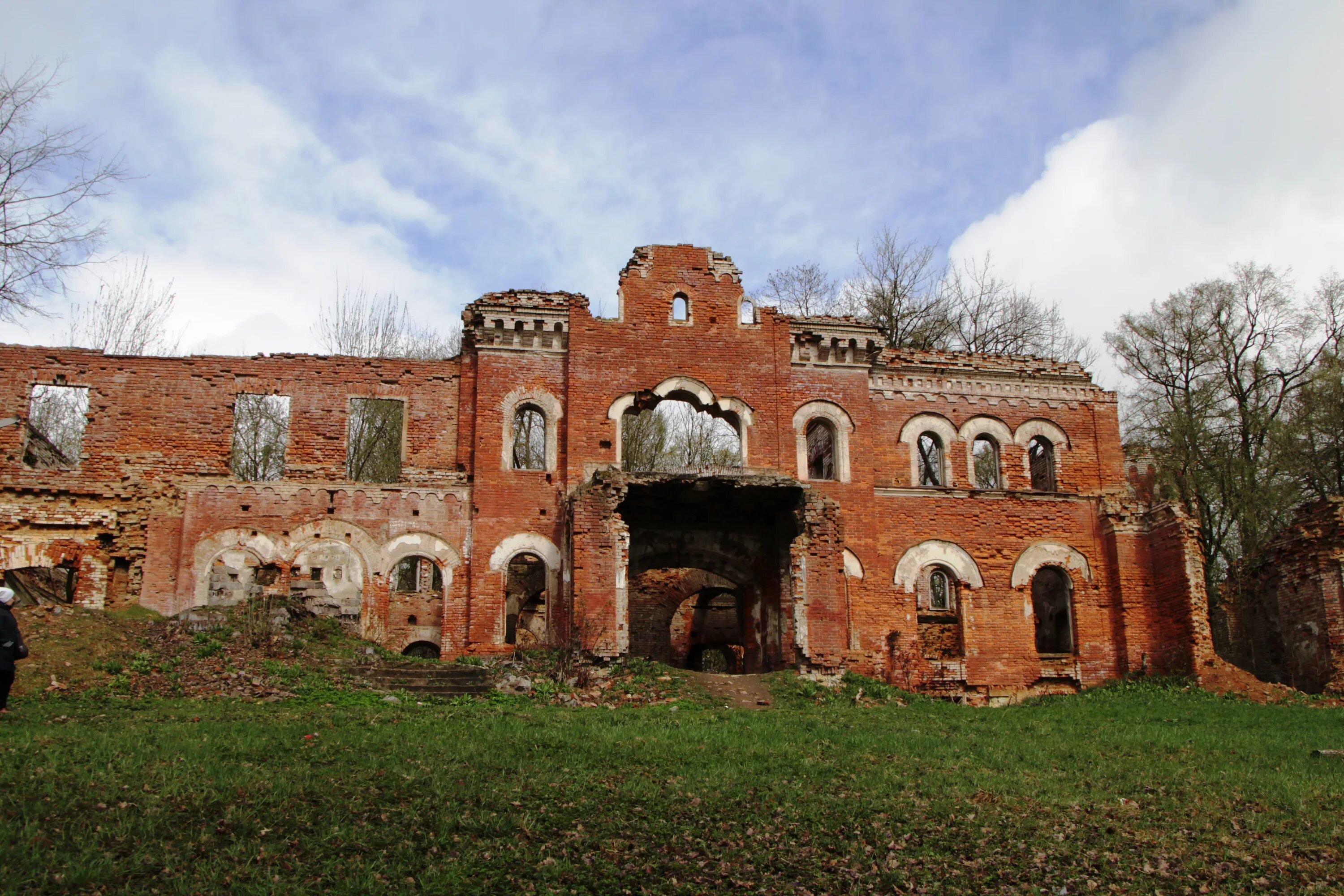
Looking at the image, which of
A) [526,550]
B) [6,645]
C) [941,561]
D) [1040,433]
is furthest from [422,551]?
[1040,433]

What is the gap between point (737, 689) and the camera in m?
17.2

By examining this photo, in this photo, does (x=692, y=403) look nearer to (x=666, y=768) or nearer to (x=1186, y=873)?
(x=666, y=768)

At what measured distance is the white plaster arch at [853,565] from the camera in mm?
21609

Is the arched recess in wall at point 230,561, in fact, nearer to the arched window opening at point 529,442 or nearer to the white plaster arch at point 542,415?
the white plaster arch at point 542,415

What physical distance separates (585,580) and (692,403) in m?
5.03

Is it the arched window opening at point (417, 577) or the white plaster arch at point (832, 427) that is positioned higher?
the white plaster arch at point (832, 427)

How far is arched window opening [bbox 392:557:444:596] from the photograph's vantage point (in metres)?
26.1

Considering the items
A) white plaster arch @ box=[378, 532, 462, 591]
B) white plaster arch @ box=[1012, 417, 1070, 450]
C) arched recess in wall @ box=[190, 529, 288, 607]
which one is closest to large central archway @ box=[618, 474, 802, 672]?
white plaster arch @ box=[378, 532, 462, 591]

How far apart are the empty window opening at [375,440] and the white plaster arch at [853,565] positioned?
525 inches

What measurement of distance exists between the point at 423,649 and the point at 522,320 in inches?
303

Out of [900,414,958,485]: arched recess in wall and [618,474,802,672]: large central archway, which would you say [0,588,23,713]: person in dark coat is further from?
[900,414,958,485]: arched recess in wall

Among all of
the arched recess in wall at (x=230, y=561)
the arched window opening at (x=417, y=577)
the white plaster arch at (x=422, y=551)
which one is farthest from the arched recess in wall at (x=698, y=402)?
the arched recess in wall at (x=230, y=561)

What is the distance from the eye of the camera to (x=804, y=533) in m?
19.3

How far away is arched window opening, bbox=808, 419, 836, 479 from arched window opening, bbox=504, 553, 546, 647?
6440mm
